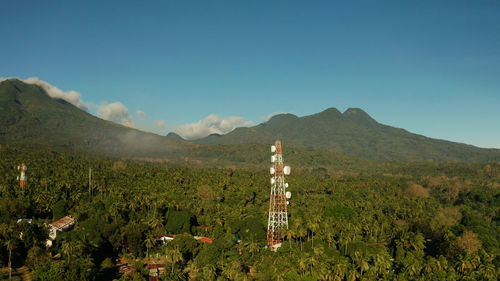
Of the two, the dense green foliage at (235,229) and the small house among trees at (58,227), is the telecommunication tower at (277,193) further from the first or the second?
the small house among trees at (58,227)

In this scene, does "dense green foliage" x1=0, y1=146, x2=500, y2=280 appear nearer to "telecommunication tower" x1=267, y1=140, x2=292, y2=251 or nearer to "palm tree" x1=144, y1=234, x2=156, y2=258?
"palm tree" x1=144, y1=234, x2=156, y2=258

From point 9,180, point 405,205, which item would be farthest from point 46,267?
point 405,205

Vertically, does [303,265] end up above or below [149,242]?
above

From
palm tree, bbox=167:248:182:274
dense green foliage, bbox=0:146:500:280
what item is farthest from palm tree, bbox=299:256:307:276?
palm tree, bbox=167:248:182:274

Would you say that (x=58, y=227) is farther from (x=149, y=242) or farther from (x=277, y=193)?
(x=277, y=193)

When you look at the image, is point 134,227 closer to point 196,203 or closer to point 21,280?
point 21,280

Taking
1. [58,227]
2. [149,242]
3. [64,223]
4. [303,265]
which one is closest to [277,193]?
[303,265]

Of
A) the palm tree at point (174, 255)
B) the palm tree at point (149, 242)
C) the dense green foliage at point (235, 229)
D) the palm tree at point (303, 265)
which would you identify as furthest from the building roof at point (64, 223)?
the palm tree at point (303, 265)

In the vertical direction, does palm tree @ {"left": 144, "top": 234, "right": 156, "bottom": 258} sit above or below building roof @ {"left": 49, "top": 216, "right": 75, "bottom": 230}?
below
